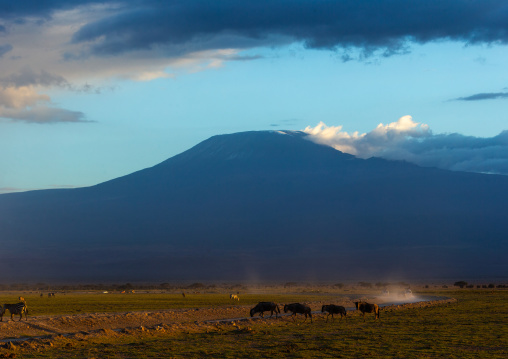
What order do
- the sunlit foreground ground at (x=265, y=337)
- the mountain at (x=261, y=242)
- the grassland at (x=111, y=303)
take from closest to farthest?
the sunlit foreground ground at (x=265, y=337) → the grassland at (x=111, y=303) → the mountain at (x=261, y=242)

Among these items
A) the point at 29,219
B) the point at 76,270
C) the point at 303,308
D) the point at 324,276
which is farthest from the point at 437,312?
the point at 29,219

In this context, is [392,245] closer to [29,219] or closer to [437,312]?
[29,219]

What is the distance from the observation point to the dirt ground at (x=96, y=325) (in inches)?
1043

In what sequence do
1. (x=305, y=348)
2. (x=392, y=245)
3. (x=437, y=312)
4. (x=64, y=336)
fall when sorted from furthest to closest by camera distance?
(x=392, y=245) < (x=437, y=312) < (x=64, y=336) < (x=305, y=348)

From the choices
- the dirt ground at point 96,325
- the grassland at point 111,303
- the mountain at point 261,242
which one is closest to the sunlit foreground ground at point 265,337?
the dirt ground at point 96,325

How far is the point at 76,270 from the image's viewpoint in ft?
470

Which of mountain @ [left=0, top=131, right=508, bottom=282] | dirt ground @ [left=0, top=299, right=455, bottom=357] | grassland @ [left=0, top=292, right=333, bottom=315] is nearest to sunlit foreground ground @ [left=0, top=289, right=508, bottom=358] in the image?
dirt ground @ [left=0, top=299, right=455, bottom=357]

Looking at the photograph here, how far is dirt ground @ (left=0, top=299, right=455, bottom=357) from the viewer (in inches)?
1043

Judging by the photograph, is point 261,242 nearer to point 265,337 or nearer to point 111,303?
point 111,303

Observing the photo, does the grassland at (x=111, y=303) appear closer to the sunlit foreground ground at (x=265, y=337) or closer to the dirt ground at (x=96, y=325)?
the dirt ground at (x=96, y=325)

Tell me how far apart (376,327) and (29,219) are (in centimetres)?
18234

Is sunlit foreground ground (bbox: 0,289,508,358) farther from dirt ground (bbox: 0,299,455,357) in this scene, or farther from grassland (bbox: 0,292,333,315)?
grassland (bbox: 0,292,333,315)

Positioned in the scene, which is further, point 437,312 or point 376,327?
point 437,312

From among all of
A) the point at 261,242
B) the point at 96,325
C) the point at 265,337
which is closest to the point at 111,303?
the point at 96,325
